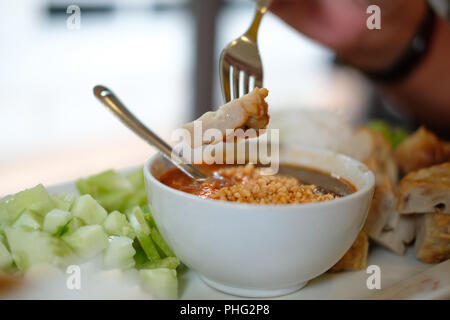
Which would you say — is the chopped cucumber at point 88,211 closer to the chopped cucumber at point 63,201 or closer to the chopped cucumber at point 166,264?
the chopped cucumber at point 63,201

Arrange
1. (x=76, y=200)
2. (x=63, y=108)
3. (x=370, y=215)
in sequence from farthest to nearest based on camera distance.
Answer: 1. (x=63, y=108)
2. (x=370, y=215)
3. (x=76, y=200)

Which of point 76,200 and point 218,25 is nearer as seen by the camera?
point 76,200

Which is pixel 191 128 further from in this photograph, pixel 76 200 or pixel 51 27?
pixel 51 27

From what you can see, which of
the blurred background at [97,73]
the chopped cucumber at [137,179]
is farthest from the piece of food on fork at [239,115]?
the blurred background at [97,73]

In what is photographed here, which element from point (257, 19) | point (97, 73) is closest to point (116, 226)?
point (257, 19)

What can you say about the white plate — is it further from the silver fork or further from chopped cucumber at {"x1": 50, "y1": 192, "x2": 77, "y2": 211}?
the silver fork
